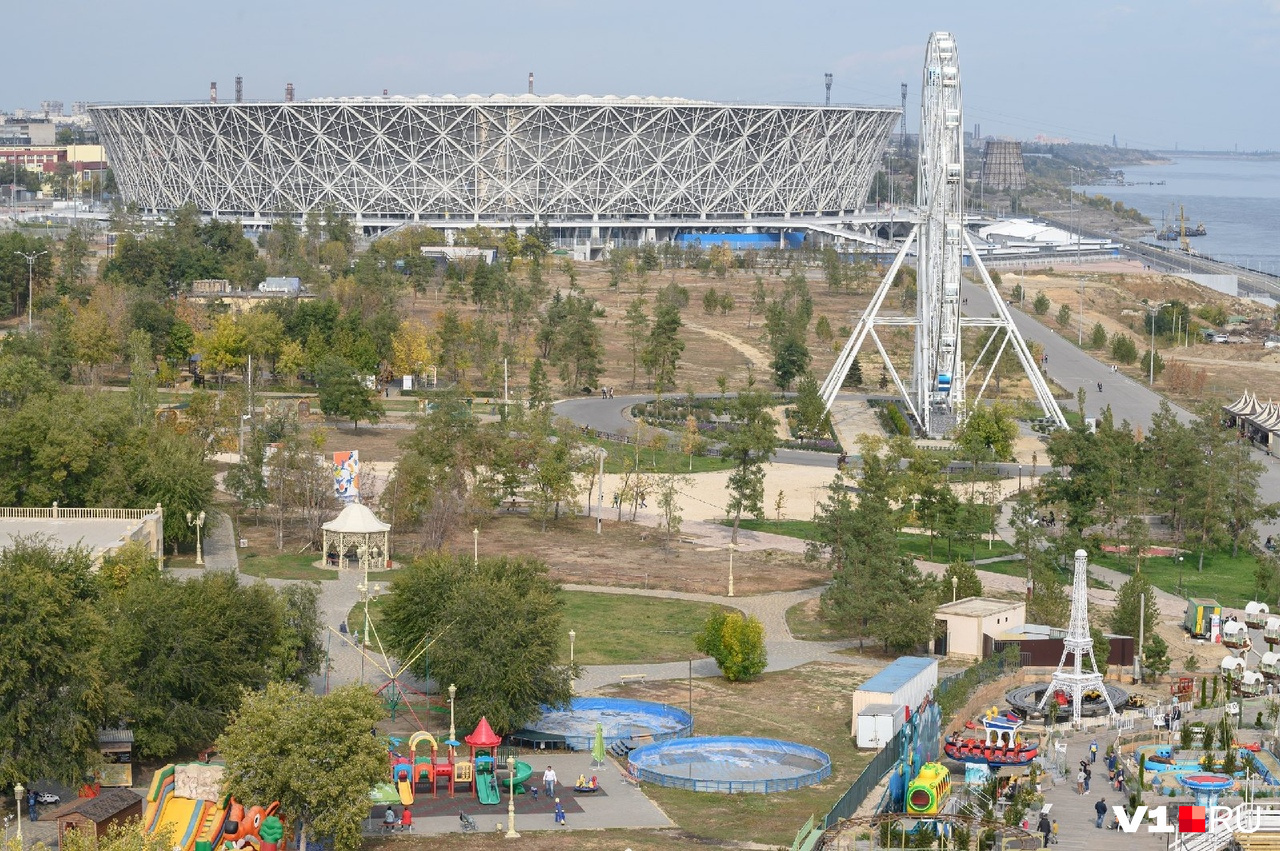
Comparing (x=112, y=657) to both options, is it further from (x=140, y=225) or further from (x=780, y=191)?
(x=780, y=191)

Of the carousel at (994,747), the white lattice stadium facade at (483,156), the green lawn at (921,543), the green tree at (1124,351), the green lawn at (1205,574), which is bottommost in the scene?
the green lawn at (1205,574)

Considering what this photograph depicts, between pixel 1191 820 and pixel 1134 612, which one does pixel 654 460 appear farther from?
pixel 1191 820

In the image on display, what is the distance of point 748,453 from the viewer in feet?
185

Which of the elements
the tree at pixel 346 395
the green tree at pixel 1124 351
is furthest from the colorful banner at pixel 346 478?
the green tree at pixel 1124 351

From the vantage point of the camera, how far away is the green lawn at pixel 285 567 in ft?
155

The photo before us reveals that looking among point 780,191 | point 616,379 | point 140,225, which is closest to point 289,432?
point 616,379

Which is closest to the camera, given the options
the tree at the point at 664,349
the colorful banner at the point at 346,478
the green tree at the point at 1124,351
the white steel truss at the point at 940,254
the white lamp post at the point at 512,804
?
the white lamp post at the point at 512,804

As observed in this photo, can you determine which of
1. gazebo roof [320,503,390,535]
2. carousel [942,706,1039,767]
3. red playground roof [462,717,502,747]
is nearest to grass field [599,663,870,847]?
carousel [942,706,1039,767]

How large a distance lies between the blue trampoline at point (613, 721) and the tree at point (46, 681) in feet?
26.2

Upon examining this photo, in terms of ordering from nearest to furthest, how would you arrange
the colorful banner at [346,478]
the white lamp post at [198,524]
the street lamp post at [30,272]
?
the white lamp post at [198,524] < the colorful banner at [346,478] < the street lamp post at [30,272]

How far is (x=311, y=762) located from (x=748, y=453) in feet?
97.8

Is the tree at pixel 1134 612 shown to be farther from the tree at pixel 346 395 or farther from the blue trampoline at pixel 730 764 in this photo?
the tree at pixel 346 395

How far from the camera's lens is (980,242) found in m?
153

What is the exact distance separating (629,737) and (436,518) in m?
17.3
